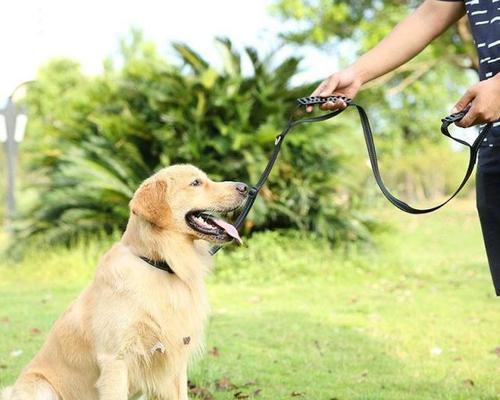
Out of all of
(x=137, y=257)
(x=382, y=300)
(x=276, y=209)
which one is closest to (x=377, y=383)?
(x=137, y=257)

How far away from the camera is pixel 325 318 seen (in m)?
7.88

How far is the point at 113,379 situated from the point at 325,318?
4614 millimetres

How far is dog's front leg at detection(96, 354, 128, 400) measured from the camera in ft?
11.7

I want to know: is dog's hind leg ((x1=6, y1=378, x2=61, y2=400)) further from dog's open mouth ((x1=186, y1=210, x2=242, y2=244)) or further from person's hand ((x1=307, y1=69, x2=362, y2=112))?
person's hand ((x1=307, y1=69, x2=362, y2=112))

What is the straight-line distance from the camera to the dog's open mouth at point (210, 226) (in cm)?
396

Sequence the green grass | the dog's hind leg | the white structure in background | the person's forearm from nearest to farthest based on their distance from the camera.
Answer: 1. the person's forearm
2. the dog's hind leg
3. the green grass
4. the white structure in background

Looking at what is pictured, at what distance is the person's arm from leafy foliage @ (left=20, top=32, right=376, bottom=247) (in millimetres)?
7791

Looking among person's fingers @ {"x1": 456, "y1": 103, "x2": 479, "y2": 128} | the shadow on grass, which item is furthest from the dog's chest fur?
person's fingers @ {"x1": 456, "y1": 103, "x2": 479, "y2": 128}

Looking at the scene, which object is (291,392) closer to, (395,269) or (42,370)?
(42,370)

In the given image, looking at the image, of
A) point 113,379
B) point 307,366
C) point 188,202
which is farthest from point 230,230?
point 307,366

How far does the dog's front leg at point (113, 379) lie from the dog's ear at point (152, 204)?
792 millimetres

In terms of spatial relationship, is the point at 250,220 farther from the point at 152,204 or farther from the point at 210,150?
the point at 152,204

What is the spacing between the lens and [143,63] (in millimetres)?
12672

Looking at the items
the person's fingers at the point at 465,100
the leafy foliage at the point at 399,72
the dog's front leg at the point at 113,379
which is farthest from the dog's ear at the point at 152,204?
the leafy foliage at the point at 399,72
